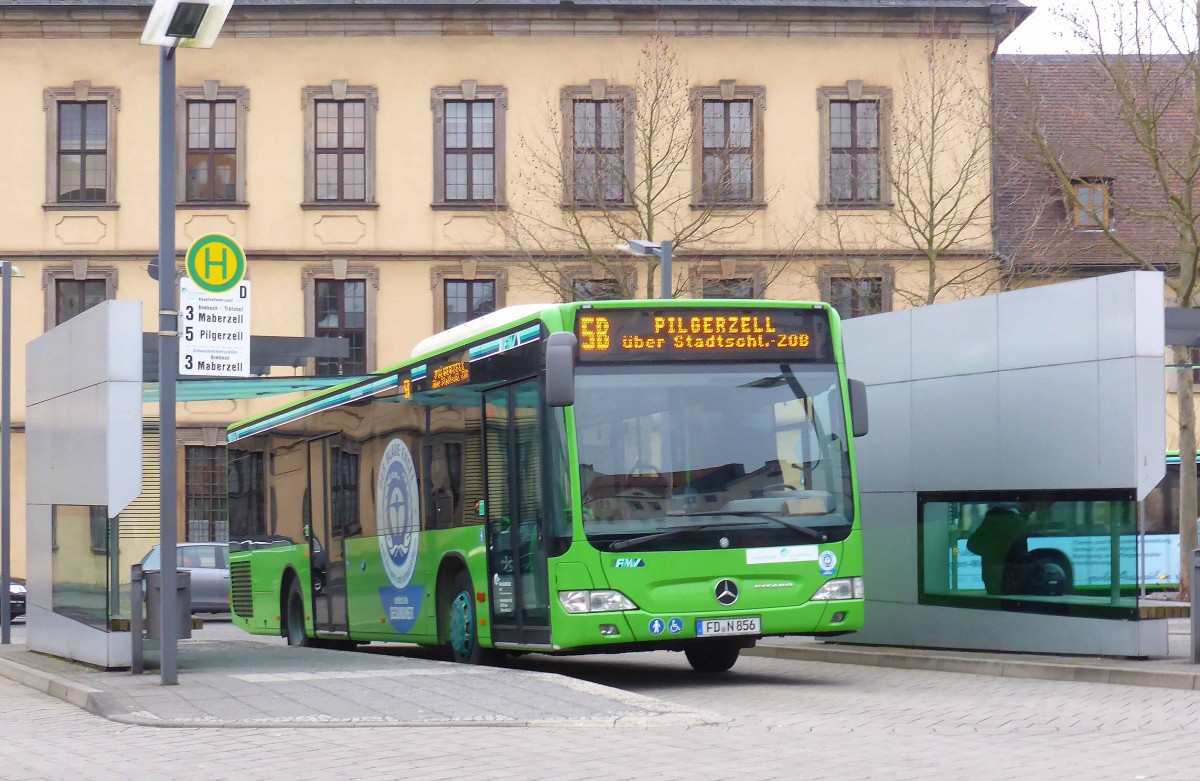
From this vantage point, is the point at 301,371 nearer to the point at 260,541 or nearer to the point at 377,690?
the point at 260,541

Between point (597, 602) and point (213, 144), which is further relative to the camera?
point (213, 144)

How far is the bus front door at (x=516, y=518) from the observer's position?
1420 centimetres

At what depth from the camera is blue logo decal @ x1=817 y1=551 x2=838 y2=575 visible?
14125 mm

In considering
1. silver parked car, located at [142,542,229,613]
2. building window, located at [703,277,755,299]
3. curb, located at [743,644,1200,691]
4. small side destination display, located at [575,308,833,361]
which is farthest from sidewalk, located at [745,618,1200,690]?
building window, located at [703,277,755,299]

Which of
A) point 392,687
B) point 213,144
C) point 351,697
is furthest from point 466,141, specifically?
point 351,697

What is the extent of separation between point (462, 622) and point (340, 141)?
84.6 feet

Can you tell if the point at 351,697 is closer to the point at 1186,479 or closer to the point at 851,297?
the point at 1186,479

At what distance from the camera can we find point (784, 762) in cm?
927

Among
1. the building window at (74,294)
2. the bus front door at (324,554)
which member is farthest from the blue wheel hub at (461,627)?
the building window at (74,294)

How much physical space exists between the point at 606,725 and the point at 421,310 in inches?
1192

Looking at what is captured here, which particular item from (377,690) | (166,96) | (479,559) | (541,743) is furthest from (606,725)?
(166,96)

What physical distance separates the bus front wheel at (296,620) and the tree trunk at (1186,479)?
1077cm

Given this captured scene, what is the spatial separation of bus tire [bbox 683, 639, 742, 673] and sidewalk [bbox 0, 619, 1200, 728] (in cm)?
69

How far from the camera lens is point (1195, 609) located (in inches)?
573
